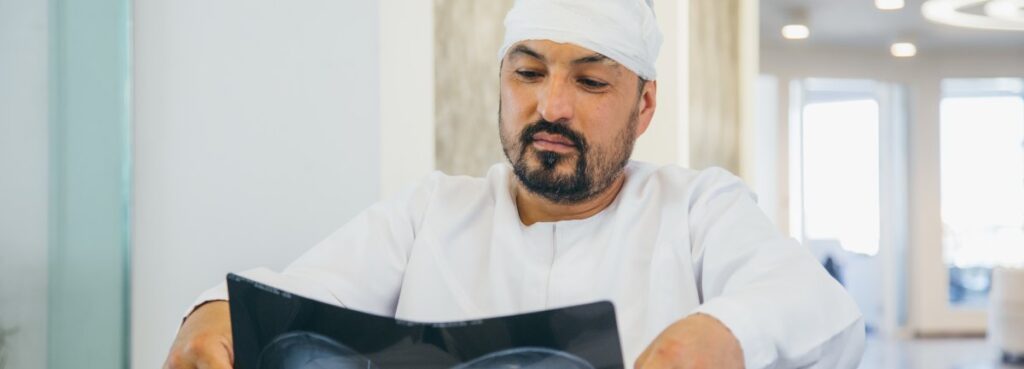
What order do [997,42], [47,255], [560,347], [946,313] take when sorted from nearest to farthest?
[560,347]
[47,255]
[997,42]
[946,313]

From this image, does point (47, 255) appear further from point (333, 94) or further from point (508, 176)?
point (508, 176)

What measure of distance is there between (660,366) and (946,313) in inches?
437

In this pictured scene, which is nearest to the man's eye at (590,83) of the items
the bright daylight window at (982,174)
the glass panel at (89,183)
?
the glass panel at (89,183)

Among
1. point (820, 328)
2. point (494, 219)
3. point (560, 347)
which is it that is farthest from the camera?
point (494, 219)

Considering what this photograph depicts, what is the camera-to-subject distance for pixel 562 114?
1.44 meters

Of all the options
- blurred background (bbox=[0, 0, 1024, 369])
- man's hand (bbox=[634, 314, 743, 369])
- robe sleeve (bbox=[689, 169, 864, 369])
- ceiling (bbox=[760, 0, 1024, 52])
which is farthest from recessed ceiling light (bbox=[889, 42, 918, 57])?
man's hand (bbox=[634, 314, 743, 369])

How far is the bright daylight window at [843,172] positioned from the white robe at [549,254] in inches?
376

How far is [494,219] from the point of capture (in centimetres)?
160

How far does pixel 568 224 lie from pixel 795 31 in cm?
789

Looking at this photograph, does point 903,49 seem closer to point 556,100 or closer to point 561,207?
point 561,207

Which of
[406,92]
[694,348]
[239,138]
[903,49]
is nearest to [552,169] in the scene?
[694,348]

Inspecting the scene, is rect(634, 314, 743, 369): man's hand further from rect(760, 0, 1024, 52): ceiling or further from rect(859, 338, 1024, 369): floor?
rect(859, 338, 1024, 369): floor

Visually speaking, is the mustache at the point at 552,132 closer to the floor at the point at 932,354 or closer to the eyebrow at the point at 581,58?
the eyebrow at the point at 581,58

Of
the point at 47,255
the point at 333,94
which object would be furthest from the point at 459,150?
the point at 47,255
